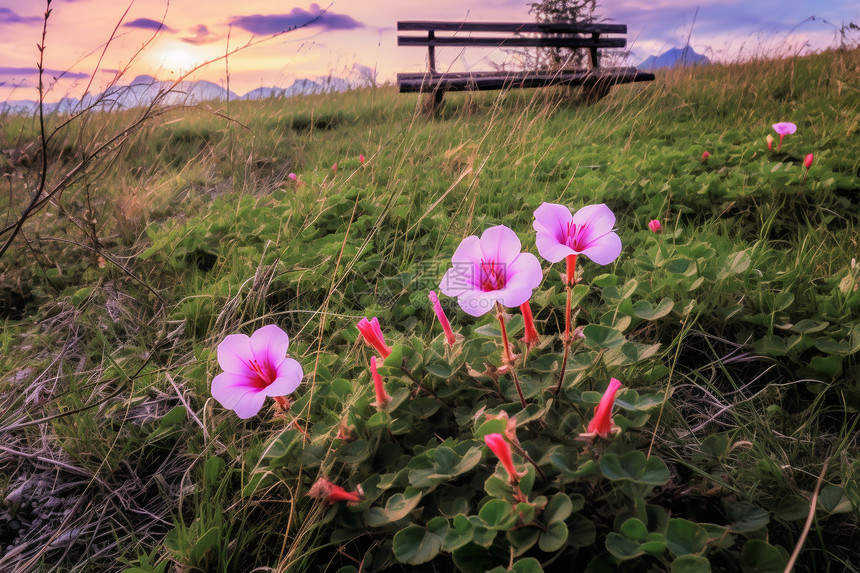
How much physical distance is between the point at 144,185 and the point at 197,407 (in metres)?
3.05

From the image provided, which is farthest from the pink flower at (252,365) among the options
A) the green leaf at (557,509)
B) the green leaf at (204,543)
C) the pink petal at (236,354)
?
the green leaf at (557,509)

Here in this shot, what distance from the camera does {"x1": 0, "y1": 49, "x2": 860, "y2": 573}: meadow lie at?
1.16 m

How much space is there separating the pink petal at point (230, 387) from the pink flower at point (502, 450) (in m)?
0.60

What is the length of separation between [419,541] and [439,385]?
44cm

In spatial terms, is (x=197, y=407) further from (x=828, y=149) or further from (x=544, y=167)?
(x=828, y=149)

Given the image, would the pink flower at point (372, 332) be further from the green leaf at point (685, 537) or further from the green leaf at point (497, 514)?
the green leaf at point (685, 537)

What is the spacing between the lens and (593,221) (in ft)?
4.06

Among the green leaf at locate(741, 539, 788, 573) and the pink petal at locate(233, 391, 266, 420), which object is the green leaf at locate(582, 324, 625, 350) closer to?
the green leaf at locate(741, 539, 788, 573)

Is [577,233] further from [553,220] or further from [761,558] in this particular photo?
[761,558]

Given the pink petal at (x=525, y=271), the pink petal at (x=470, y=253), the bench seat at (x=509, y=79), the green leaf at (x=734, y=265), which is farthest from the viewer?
the bench seat at (x=509, y=79)

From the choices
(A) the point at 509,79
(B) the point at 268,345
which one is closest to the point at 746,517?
(B) the point at 268,345

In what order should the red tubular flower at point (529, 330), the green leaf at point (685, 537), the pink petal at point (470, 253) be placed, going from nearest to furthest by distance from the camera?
the green leaf at point (685, 537) → the pink petal at point (470, 253) → the red tubular flower at point (529, 330)

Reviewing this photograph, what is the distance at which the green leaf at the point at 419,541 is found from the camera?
107 cm

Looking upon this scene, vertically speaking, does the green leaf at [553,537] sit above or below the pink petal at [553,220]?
below
